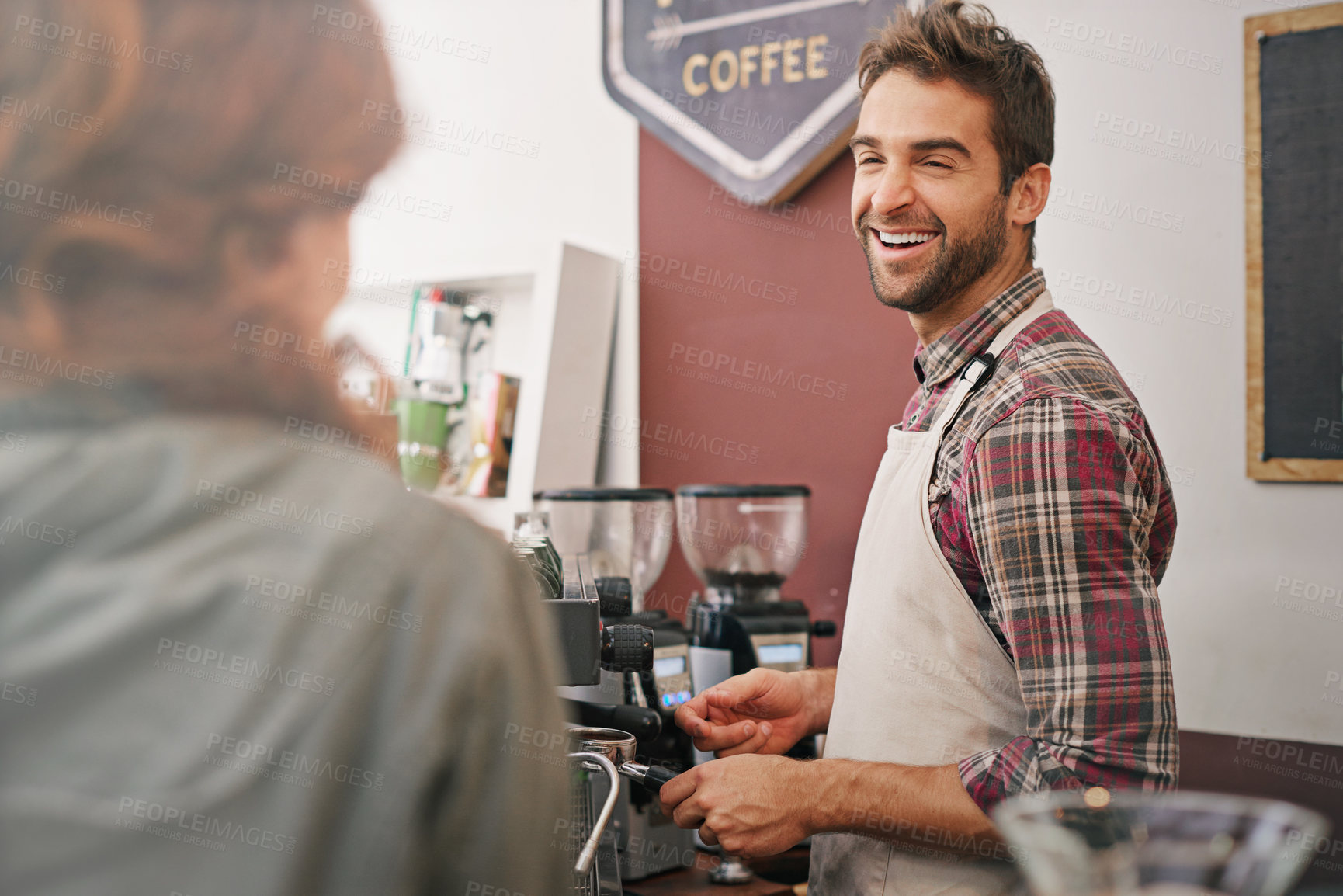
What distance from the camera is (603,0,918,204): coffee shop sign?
7.75 ft

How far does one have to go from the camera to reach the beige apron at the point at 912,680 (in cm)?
122

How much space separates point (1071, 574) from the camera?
109 cm

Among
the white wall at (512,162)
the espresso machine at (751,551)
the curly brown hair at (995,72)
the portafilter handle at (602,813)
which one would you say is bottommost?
the portafilter handle at (602,813)

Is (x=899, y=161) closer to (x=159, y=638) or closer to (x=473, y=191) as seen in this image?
(x=159, y=638)

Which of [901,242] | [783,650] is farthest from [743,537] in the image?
[901,242]

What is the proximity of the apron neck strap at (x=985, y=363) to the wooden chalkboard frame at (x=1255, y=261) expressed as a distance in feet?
2.37

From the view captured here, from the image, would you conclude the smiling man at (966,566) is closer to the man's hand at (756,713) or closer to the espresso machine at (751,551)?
the man's hand at (756,713)

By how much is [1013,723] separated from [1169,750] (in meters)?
0.19

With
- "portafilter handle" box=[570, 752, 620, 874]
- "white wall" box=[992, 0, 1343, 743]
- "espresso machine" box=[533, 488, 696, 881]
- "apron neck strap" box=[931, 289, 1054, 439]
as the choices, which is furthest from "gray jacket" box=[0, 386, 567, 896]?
"white wall" box=[992, 0, 1343, 743]

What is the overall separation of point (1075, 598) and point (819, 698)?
0.58 m

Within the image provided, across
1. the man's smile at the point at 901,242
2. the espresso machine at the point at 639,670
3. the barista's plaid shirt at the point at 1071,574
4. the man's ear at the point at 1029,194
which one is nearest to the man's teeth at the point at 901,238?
the man's smile at the point at 901,242

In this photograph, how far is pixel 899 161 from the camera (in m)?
1.48

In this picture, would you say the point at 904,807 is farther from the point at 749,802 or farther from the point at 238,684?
the point at 238,684

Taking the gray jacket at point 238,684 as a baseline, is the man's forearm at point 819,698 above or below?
below
